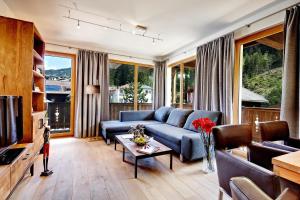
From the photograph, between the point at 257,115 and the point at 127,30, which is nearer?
the point at 127,30

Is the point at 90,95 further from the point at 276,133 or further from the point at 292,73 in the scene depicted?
the point at 292,73

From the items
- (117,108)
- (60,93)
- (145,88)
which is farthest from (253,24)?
(60,93)

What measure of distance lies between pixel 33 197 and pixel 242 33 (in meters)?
4.04

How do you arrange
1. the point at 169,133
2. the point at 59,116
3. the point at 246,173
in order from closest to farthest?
the point at 246,173, the point at 169,133, the point at 59,116

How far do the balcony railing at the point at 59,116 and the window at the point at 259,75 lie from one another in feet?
14.1

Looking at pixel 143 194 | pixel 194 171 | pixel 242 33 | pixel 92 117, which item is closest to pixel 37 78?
pixel 92 117

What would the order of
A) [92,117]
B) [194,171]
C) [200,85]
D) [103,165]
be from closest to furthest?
[194,171] → [103,165] → [200,85] → [92,117]

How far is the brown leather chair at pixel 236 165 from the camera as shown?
1117 mm

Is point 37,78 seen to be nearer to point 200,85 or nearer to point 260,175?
point 200,85

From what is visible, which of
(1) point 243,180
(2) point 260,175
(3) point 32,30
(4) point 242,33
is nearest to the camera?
(1) point 243,180

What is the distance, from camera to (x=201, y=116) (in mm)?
3520

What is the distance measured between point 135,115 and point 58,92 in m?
2.22

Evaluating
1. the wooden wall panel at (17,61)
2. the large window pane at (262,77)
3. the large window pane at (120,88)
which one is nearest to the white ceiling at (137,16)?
the wooden wall panel at (17,61)

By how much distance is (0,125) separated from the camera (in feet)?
5.31
